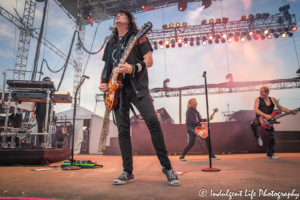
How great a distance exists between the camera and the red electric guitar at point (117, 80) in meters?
1.75

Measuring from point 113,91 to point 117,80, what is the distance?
132mm

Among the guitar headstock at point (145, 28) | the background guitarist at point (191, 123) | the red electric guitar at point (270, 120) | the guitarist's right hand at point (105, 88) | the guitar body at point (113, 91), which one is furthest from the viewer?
the background guitarist at point (191, 123)

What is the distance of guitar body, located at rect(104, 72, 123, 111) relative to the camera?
6.22ft

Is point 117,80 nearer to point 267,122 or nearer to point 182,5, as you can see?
point 267,122

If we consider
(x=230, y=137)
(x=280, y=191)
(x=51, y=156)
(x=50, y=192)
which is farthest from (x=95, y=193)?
(x=230, y=137)

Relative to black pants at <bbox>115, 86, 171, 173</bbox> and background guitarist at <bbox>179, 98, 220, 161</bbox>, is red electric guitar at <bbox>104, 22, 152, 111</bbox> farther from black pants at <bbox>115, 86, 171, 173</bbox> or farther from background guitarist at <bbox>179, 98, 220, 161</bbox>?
background guitarist at <bbox>179, 98, 220, 161</bbox>

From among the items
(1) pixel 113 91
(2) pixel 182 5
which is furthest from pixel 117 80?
(2) pixel 182 5

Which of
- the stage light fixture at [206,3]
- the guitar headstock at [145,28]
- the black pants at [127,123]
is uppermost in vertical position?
the stage light fixture at [206,3]

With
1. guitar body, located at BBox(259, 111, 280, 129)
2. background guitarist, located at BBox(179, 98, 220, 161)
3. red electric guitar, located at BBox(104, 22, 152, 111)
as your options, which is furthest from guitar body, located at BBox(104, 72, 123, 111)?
guitar body, located at BBox(259, 111, 280, 129)

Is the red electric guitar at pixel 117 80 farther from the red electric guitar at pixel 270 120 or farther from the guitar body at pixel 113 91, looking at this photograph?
the red electric guitar at pixel 270 120

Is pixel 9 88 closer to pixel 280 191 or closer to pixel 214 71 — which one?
pixel 280 191

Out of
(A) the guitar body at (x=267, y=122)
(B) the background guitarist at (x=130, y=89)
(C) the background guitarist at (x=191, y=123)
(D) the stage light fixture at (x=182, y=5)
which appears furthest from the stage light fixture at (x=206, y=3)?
(B) the background guitarist at (x=130, y=89)

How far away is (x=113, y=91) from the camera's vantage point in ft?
6.40

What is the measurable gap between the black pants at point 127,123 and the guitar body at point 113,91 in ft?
0.19
